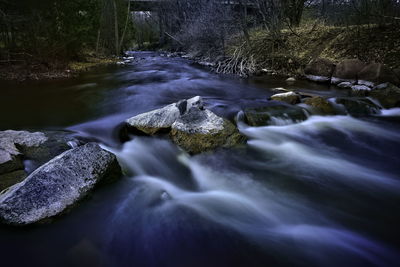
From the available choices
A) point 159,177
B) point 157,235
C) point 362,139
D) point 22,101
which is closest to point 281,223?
point 157,235

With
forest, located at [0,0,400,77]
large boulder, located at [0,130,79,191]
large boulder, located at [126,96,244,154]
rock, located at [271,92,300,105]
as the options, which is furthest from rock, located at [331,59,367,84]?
large boulder, located at [0,130,79,191]

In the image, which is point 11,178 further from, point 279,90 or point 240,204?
point 279,90

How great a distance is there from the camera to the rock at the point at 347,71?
8.93m

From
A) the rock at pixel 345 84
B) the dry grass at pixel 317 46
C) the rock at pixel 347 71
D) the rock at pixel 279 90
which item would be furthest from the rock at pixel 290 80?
the rock at pixel 279 90

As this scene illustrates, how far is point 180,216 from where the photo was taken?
312 cm

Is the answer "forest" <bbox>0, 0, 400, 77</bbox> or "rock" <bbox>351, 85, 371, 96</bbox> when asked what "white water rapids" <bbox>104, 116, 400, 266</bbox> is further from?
"forest" <bbox>0, 0, 400, 77</bbox>

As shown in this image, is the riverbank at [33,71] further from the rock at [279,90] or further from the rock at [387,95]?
the rock at [387,95]

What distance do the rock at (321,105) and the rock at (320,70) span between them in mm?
3509

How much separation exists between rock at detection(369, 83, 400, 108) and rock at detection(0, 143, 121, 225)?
6880 millimetres

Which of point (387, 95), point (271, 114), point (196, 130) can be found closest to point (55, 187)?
point (196, 130)

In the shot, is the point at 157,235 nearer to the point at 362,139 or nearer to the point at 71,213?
the point at 71,213

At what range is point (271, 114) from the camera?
19.9 feet

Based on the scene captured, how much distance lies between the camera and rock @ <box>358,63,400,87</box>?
26.6ft

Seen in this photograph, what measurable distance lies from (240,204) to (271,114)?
3155 millimetres
